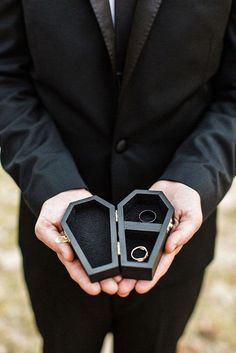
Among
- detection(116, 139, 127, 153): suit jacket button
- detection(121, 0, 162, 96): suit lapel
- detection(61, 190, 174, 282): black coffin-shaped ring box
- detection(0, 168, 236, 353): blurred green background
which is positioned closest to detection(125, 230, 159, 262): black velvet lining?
detection(61, 190, 174, 282): black coffin-shaped ring box

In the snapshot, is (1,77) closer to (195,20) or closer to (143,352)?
(195,20)

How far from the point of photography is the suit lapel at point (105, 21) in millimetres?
1347

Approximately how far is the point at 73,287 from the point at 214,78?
30.0 inches

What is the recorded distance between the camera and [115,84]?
4.83 ft

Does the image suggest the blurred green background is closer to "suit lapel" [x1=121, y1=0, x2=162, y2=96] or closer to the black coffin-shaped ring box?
the black coffin-shaped ring box

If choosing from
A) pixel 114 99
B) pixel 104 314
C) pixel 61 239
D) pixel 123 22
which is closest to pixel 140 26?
pixel 123 22

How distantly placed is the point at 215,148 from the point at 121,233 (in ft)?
1.26

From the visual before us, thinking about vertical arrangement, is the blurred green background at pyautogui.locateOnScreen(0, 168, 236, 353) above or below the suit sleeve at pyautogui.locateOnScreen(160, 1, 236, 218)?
below

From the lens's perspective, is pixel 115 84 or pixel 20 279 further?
A: pixel 20 279

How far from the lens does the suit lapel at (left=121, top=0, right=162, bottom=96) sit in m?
1.33

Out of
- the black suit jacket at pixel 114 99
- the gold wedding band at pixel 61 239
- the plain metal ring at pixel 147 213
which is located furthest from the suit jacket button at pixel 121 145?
the gold wedding band at pixel 61 239

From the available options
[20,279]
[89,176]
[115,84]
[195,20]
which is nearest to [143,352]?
[89,176]

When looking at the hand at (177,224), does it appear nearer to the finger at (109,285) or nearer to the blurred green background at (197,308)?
the finger at (109,285)

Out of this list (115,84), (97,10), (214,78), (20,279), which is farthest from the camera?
(20,279)
